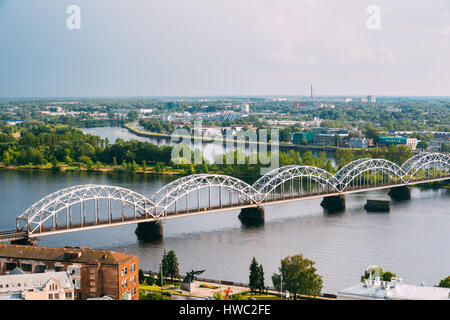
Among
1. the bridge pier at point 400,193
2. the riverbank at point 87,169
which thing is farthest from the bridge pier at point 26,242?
the riverbank at point 87,169

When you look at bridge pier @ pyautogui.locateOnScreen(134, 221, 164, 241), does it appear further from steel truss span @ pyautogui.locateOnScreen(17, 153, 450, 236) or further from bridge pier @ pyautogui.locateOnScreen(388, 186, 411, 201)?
bridge pier @ pyautogui.locateOnScreen(388, 186, 411, 201)

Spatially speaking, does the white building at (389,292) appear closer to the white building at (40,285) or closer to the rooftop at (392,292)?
the rooftop at (392,292)

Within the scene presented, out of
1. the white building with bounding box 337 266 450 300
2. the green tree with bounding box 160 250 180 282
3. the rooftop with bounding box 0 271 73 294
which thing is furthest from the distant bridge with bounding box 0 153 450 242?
the white building with bounding box 337 266 450 300

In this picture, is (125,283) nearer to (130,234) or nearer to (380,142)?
(130,234)

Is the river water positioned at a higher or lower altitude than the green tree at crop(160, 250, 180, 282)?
lower

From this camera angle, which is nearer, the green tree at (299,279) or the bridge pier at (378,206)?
the green tree at (299,279)

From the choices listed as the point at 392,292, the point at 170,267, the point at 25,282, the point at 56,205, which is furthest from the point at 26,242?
the point at 392,292
